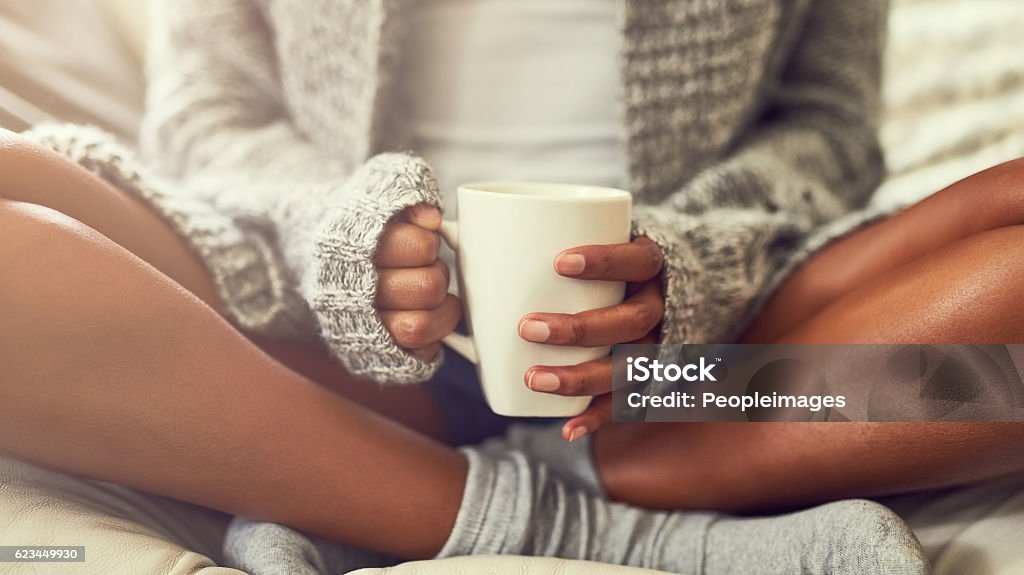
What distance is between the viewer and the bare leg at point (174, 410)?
0.31 meters

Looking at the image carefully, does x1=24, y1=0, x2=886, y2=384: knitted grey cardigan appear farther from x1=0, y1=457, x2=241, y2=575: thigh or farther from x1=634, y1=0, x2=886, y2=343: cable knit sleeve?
x1=0, y1=457, x2=241, y2=575: thigh

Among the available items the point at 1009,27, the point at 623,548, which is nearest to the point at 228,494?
the point at 623,548

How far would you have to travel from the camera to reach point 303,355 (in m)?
0.45

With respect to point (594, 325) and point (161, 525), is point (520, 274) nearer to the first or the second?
point (594, 325)

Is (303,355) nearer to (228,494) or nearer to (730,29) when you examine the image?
(228,494)

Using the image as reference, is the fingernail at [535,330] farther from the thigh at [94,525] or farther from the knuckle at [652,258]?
the thigh at [94,525]

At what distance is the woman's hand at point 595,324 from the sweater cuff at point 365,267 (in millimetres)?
68

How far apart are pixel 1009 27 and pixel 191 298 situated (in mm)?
592

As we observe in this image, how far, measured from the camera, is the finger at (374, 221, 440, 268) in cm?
35

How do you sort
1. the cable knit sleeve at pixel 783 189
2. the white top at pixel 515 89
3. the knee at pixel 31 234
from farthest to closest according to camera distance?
the white top at pixel 515 89 → the cable knit sleeve at pixel 783 189 → the knee at pixel 31 234

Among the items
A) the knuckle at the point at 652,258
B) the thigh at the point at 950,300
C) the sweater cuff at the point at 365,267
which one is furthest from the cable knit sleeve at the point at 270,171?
the thigh at the point at 950,300

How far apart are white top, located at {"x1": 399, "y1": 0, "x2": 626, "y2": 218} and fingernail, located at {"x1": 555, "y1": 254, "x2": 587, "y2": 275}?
224mm

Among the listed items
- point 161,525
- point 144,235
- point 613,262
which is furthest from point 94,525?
point 613,262

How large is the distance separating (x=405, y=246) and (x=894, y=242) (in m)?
0.28
